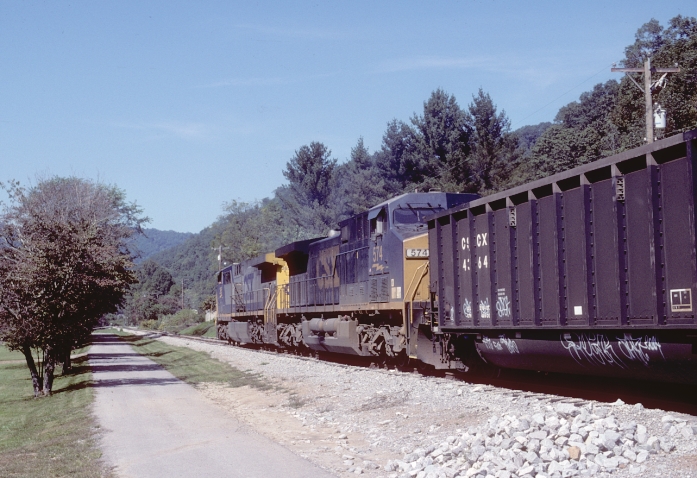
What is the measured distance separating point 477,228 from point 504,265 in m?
1.29

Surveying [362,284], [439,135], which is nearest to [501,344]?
[362,284]

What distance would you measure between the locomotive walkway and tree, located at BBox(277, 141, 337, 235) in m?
55.3

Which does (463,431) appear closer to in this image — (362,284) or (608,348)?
(608,348)

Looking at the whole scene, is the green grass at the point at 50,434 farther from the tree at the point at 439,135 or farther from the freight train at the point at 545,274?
the tree at the point at 439,135

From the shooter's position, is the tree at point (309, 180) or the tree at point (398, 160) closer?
the tree at point (398, 160)

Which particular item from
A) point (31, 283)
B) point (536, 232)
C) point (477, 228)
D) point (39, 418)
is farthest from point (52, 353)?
point (536, 232)

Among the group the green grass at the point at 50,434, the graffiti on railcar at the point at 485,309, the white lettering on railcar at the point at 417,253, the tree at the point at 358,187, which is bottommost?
the green grass at the point at 50,434

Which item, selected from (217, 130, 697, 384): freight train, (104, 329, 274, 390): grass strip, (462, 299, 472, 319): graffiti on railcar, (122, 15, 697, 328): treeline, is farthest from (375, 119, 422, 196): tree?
(462, 299, 472, 319): graffiti on railcar

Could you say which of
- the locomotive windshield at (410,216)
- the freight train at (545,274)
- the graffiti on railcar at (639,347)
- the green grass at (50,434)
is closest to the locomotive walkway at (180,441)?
the green grass at (50,434)

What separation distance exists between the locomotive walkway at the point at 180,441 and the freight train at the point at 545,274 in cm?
458

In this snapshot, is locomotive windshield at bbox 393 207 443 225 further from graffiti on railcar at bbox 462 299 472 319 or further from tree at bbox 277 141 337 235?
tree at bbox 277 141 337 235

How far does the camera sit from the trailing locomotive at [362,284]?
57.3 ft

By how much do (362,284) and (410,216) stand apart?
282 cm

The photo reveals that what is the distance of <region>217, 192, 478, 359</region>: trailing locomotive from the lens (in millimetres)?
17469
